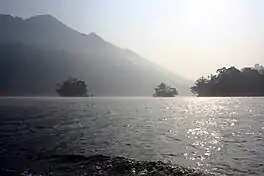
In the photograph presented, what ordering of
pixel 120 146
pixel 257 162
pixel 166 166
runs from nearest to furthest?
pixel 166 166 → pixel 257 162 → pixel 120 146

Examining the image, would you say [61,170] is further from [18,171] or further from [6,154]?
[6,154]

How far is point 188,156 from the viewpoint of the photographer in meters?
30.6

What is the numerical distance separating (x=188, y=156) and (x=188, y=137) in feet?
48.0

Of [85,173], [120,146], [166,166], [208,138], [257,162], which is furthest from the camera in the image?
[208,138]

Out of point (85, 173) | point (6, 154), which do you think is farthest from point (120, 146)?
point (85, 173)

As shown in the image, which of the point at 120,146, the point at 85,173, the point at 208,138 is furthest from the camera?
the point at 208,138

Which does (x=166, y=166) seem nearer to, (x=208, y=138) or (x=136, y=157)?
(x=136, y=157)

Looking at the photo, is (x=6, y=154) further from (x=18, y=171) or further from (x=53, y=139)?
(x=53, y=139)

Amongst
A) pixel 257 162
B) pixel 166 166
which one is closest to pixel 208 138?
pixel 257 162

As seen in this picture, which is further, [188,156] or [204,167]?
[188,156]

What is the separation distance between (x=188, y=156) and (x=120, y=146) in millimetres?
7953

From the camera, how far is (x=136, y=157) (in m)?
29.3

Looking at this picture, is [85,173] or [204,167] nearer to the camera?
[85,173]

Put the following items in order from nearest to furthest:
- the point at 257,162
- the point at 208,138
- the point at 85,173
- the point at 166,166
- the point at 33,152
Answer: the point at 85,173 < the point at 166,166 < the point at 257,162 < the point at 33,152 < the point at 208,138
